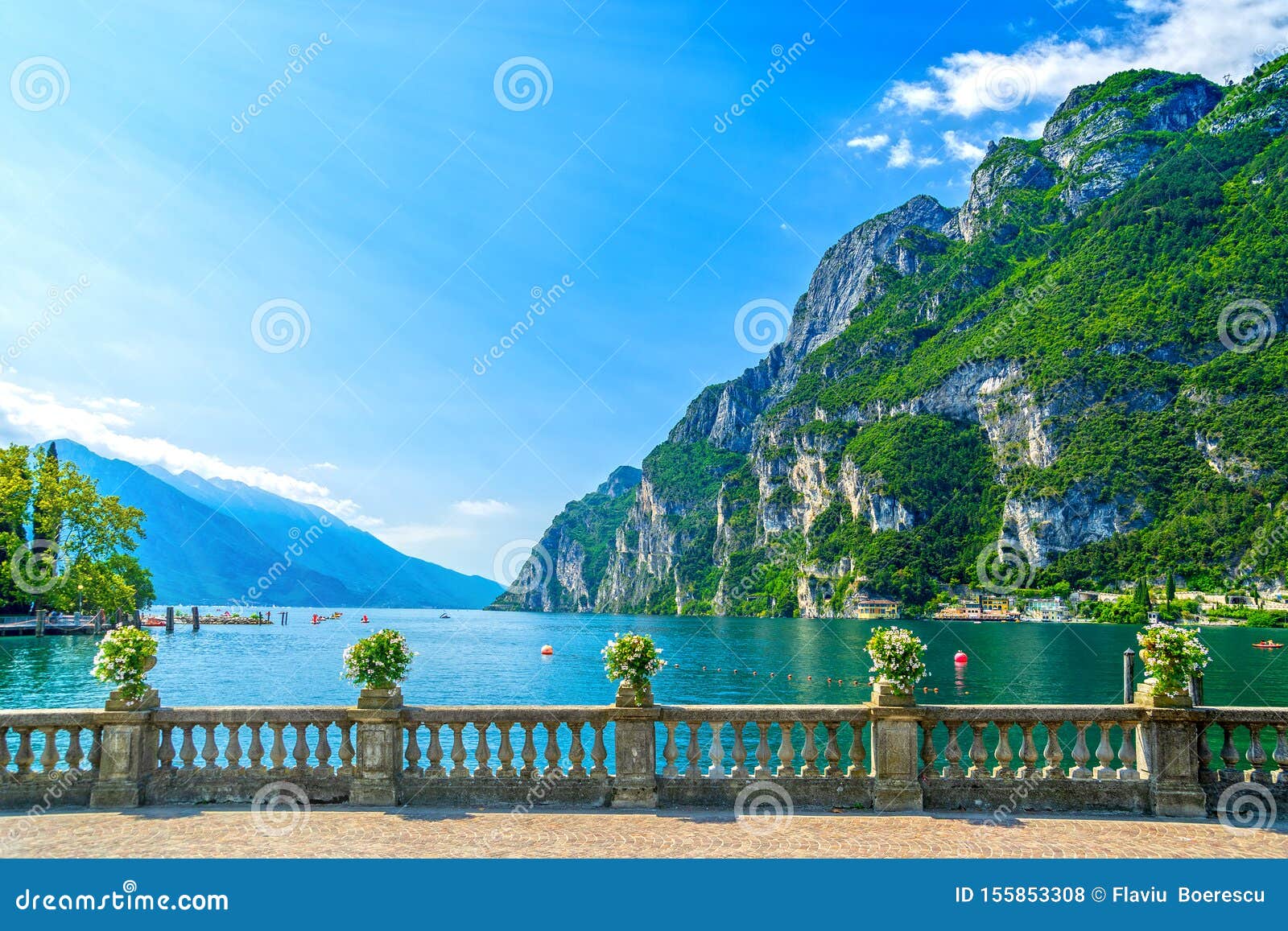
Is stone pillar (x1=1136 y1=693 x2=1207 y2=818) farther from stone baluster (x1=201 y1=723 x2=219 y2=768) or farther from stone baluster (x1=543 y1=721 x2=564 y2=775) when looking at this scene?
stone baluster (x1=201 y1=723 x2=219 y2=768)

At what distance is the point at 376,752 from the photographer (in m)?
10.1

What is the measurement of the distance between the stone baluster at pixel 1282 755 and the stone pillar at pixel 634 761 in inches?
293

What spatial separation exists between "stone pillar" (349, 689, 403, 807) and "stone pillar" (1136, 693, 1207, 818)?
9.20 meters

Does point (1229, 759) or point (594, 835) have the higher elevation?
point (1229, 759)

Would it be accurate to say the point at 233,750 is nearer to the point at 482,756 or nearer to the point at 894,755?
the point at 482,756

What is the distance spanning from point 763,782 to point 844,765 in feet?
74.8

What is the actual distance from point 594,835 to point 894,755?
379 cm

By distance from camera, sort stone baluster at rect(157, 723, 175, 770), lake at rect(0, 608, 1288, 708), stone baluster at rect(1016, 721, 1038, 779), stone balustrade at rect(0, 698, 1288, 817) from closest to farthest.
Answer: stone balustrade at rect(0, 698, 1288, 817), stone baluster at rect(1016, 721, 1038, 779), stone baluster at rect(157, 723, 175, 770), lake at rect(0, 608, 1288, 708)

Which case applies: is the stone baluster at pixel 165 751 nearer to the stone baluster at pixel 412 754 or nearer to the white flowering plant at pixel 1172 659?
the stone baluster at pixel 412 754

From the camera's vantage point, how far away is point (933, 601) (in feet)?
591

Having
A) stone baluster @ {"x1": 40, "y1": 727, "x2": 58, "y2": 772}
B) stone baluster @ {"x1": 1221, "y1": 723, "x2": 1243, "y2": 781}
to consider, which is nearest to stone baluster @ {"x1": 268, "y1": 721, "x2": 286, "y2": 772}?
stone baluster @ {"x1": 40, "y1": 727, "x2": 58, "y2": 772}

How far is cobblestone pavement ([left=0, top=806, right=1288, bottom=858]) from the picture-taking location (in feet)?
27.2

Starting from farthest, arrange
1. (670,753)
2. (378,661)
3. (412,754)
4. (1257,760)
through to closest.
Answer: (670,753), (412,754), (378,661), (1257,760)

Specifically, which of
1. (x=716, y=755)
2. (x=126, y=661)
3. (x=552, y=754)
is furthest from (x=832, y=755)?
(x=126, y=661)
